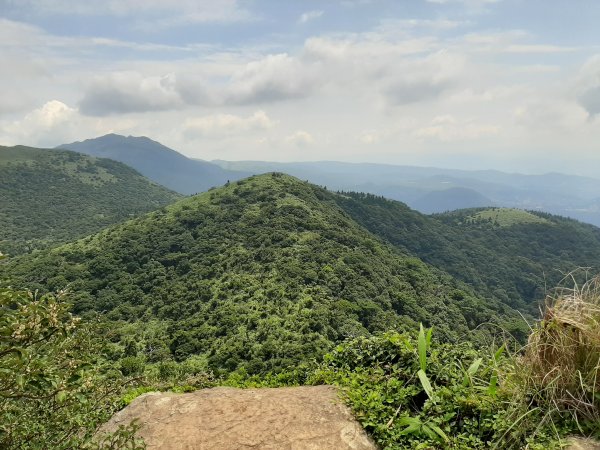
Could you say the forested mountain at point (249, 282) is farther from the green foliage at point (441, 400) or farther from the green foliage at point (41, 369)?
the green foliage at point (41, 369)

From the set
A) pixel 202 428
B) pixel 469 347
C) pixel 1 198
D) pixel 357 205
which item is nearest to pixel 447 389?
pixel 469 347

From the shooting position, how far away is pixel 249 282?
57.3m

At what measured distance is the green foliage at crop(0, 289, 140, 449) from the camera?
10.9ft

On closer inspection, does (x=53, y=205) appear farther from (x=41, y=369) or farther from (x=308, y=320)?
(x=41, y=369)

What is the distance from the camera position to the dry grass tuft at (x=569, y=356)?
14.2 feet

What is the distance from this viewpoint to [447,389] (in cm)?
533

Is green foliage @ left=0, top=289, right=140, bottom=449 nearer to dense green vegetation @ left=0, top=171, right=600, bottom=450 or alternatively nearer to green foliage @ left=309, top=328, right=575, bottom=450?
dense green vegetation @ left=0, top=171, right=600, bottom=450

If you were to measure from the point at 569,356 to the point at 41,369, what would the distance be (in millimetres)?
5465

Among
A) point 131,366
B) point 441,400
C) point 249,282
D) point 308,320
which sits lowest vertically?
point 131,366

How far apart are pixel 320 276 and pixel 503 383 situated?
5401 centimetres

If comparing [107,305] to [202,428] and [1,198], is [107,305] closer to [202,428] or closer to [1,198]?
[202,428]

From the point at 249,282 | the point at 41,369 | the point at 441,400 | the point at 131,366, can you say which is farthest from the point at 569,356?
the point at 249,282

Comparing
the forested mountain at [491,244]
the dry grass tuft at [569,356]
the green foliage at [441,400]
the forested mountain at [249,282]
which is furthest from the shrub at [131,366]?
the forested mountain at [491,244]

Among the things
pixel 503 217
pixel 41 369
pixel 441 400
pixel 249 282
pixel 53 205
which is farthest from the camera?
pixel 503 217
